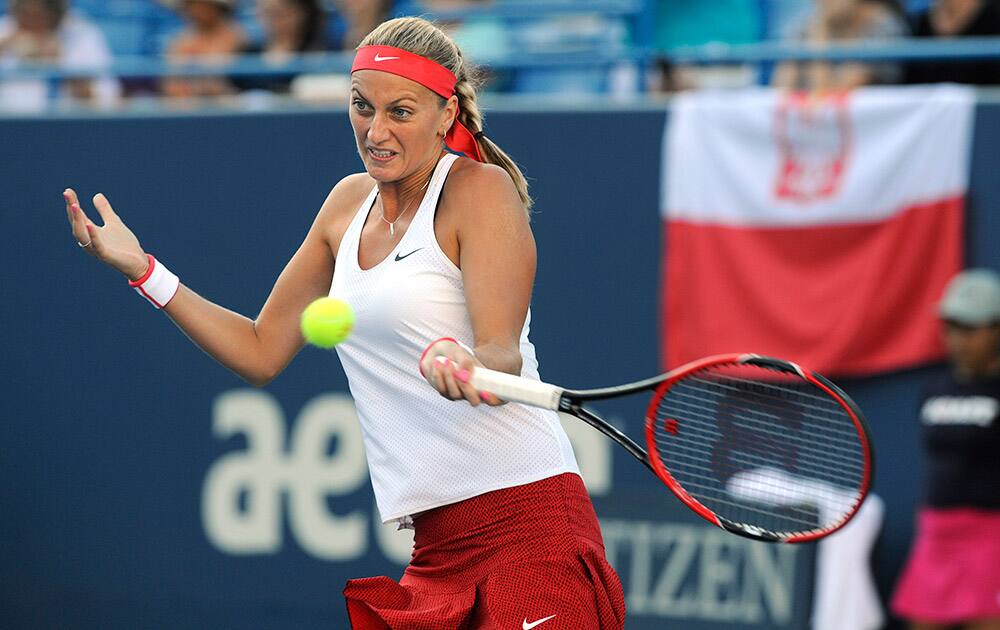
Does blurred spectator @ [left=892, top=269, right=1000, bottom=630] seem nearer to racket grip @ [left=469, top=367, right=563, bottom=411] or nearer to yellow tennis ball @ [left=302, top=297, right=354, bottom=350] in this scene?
racket grip @ [left=469, top=367, right=563, bottom=411]

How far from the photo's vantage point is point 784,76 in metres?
6.35

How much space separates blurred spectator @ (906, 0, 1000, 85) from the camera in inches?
239

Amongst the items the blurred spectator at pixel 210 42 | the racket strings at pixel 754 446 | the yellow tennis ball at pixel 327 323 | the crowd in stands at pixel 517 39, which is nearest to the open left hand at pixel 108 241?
the yellow tennis ball at pixel 327 323

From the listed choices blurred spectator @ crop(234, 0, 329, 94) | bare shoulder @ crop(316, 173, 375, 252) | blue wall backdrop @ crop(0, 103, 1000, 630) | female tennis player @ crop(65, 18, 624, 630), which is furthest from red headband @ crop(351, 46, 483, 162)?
blurred spectator @ crop(234, 0, 329, 94)

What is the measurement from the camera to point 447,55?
124 inches

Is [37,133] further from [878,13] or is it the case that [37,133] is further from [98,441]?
[878,13]

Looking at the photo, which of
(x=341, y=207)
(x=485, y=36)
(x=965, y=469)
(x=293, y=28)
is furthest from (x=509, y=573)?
(x=293, y=28)

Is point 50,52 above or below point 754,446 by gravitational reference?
above

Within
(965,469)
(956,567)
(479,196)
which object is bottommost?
(956,567)

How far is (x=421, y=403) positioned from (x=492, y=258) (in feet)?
1.17

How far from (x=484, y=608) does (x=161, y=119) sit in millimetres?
4334

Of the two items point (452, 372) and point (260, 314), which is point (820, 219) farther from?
point (452, 372)

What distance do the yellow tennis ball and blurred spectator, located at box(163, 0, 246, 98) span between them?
4.67 metres

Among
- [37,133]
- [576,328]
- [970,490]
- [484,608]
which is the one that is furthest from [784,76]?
[484,608]
